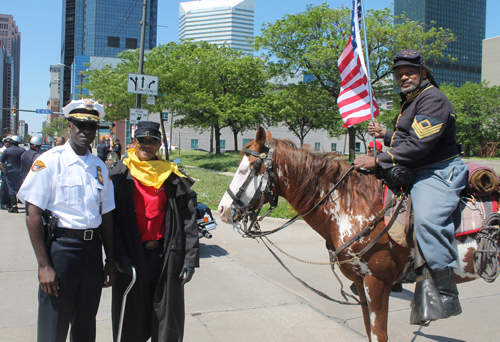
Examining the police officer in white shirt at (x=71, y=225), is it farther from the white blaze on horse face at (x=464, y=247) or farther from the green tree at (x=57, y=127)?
the green tree at (x=57, y=127)

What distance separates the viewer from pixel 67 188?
9.03ft

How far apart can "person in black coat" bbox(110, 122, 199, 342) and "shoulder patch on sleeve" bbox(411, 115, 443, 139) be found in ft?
6.45

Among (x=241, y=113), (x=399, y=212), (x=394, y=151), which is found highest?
(x=241, y=113)

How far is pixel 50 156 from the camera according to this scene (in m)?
2.76

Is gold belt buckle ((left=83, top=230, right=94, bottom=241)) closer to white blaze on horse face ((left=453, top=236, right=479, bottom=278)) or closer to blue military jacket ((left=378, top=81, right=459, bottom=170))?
blue military jacket ((left=378, top=81, right=459, bottom=170))

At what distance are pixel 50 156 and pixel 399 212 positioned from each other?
2796mm

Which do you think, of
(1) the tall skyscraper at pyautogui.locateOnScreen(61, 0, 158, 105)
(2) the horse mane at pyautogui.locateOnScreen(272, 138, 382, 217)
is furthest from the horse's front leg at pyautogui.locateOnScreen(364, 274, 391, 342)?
(1) the tall skyscraper at pyautogui.locateOnScreen(61, 0, 158, 105)

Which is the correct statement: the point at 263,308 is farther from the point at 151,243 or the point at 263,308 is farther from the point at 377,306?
the point at 151,243

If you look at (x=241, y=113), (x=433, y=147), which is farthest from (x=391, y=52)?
(x=433, y=147)

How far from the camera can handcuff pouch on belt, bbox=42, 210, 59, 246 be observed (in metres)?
2.70

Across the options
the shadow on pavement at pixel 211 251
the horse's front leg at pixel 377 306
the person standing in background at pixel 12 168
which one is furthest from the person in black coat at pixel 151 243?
the person standing in background at pixel 12 168

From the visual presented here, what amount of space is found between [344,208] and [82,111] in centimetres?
237

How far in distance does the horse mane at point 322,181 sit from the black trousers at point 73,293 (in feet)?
5.59

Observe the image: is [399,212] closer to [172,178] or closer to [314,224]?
[314,224]
